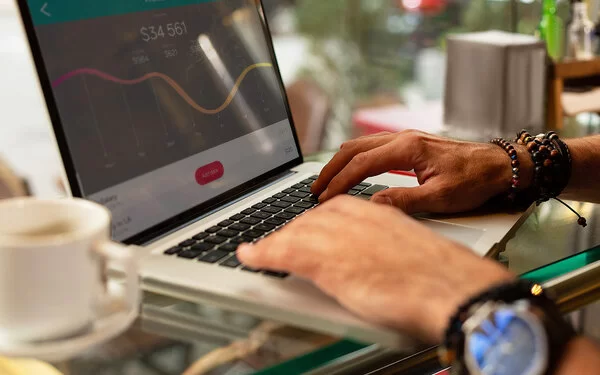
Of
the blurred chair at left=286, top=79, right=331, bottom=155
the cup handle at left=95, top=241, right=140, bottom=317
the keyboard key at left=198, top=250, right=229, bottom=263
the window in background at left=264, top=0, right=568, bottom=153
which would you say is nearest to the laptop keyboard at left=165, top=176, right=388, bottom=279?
the keyboard key at left=198, top=250, right=229, bottom=263

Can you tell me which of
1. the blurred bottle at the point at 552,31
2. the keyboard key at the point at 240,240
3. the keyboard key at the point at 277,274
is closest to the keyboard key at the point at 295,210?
the keyboard key at the point at 240,240

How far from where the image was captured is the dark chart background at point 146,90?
0.75m

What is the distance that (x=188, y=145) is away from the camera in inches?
35.2

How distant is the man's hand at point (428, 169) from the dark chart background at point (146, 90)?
6.3 inches

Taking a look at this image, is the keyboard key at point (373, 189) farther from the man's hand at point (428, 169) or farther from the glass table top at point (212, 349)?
the glass table top at point (212, 349)

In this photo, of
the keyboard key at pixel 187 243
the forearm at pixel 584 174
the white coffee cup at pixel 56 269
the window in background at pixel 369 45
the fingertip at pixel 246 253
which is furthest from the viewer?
the window in background at pixel 369 45

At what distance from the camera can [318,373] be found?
2.03 ft

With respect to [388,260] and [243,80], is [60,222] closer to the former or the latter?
[388,260]

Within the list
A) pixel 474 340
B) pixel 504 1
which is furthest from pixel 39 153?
pixel 474 340

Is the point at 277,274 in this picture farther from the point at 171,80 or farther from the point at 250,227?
the point at 171,80

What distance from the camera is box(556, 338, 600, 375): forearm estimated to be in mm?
581

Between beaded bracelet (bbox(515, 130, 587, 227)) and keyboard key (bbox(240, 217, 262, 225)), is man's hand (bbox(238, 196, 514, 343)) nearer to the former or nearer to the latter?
keyboard key (bbox(240, 217, 262, 225))

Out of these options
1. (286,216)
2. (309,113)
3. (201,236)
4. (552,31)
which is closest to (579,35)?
(552,31)

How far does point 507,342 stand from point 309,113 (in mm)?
2233
